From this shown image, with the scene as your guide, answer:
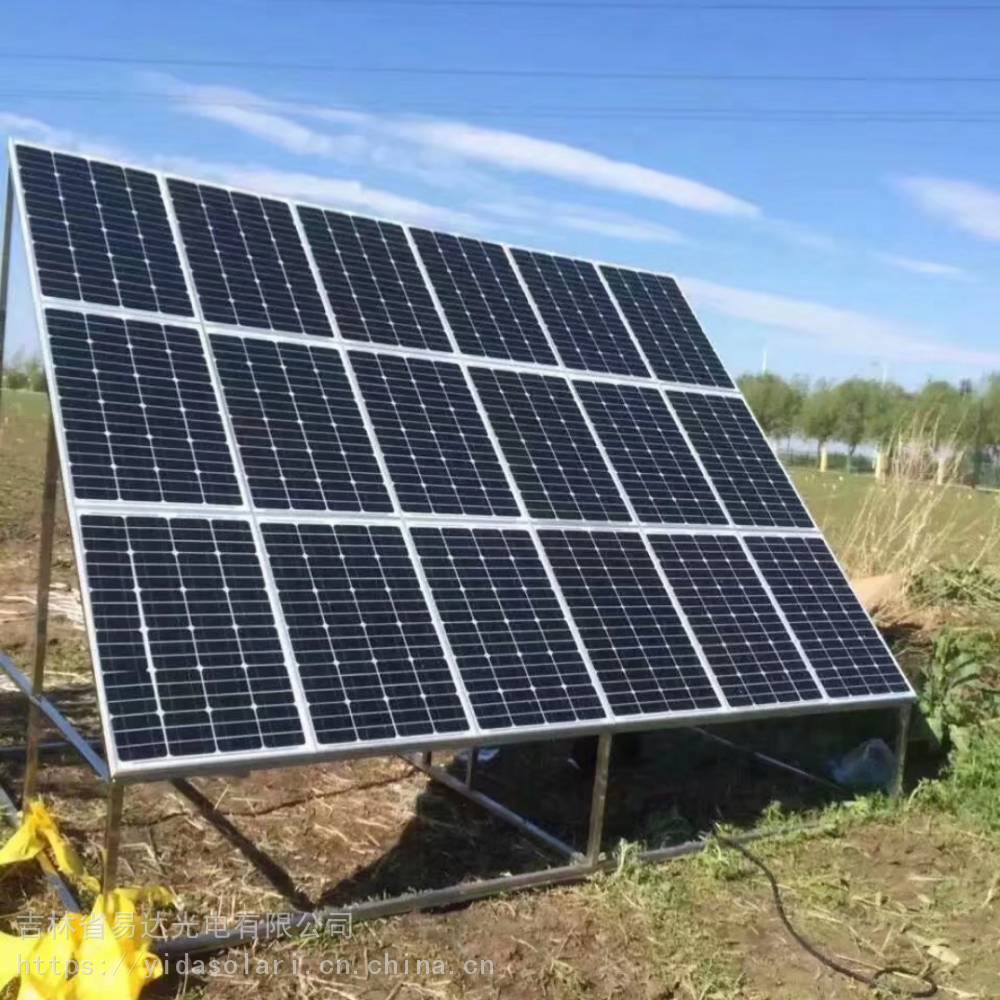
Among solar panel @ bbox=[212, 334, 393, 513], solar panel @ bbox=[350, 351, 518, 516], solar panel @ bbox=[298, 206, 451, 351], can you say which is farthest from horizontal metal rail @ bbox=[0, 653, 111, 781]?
solar panel @ bbox=[298, 206, 451, 351]

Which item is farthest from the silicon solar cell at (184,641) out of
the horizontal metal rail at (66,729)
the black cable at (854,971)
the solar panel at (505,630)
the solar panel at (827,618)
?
the solar panel at (827,618)

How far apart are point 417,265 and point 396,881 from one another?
171 inches

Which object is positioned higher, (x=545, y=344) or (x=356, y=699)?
(x=545, y=344)

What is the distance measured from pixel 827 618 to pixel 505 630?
3.00 meters

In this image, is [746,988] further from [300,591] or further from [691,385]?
[691,385]

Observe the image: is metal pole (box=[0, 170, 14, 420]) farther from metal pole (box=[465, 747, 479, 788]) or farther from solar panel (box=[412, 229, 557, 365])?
metal pole (box=[465, 747, 479, 788])

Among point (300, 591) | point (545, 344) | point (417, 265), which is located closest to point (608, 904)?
point (300, 591)

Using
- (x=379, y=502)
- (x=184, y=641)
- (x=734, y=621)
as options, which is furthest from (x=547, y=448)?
(x=184, y=641)

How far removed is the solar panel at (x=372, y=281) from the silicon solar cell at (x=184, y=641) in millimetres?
2205

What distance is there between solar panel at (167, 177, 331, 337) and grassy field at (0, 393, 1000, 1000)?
3.30 meters

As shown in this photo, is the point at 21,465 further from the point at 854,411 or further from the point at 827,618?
the point at 854,411

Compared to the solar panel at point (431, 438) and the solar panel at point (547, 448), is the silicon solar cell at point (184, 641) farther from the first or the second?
the solar panel at point (547, 448)

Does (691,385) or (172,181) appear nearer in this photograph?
(172,181)

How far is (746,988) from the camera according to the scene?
552cm
